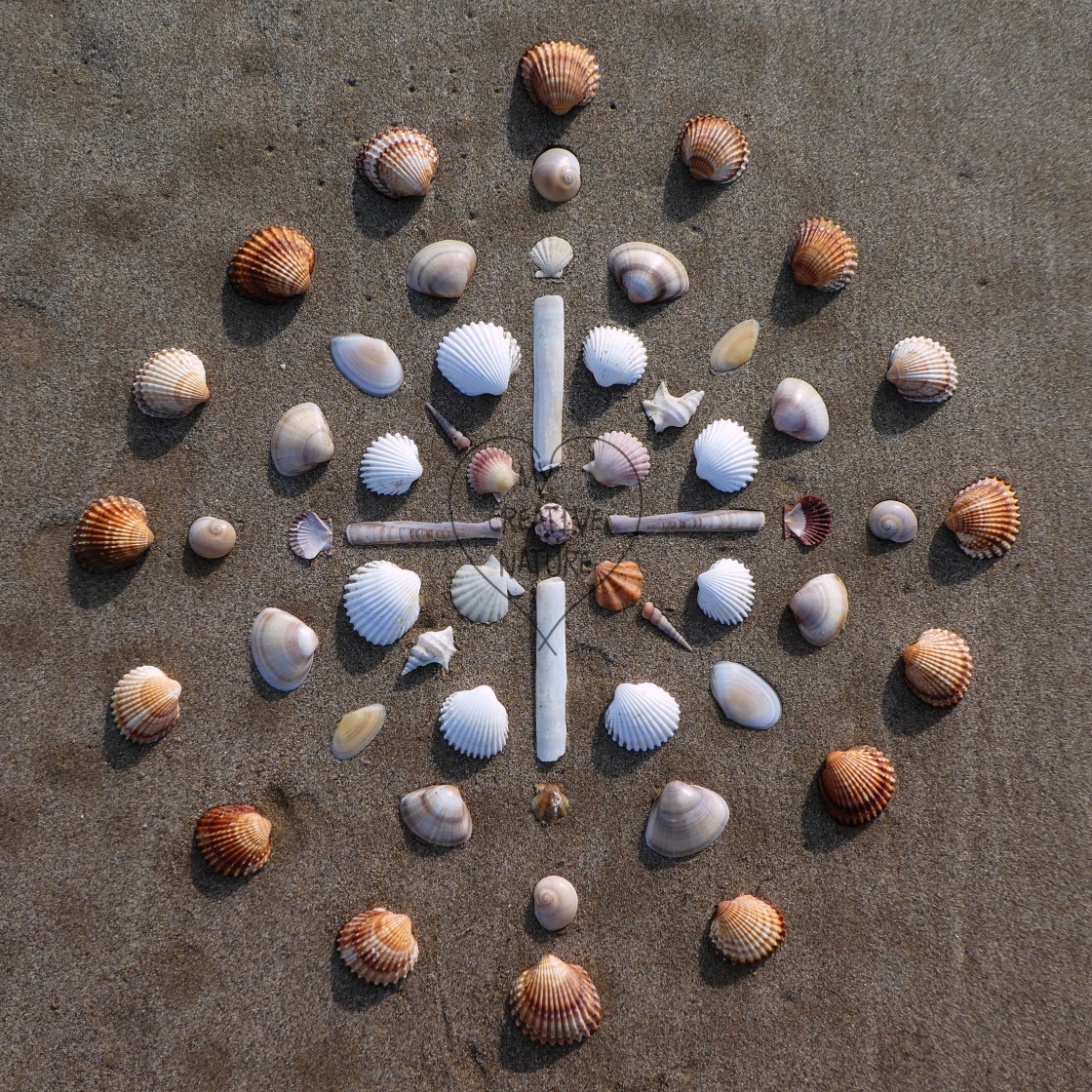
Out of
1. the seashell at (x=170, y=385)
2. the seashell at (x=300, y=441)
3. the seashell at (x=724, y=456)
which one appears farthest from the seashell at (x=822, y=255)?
the seashell at (x=170, y=385)

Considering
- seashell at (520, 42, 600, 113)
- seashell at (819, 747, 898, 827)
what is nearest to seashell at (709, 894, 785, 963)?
seashell at (819, 747, 898, 827)

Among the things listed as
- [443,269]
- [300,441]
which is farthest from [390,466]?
[443,269]

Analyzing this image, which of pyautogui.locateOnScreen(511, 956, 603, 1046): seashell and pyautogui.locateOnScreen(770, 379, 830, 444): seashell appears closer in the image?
pyautogui.locateOnScreen(511, 956, 603, 1046): seashell

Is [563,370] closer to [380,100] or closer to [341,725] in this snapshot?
[380,100]

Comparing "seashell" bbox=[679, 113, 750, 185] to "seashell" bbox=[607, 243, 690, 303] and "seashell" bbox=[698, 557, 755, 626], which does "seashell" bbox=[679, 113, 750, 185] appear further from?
→ "seashell" bbox=[698, 557, 755, 626]

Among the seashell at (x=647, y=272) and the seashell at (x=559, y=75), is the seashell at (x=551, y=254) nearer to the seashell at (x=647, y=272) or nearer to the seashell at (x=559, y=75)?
the seashell at (x=647, y=272)

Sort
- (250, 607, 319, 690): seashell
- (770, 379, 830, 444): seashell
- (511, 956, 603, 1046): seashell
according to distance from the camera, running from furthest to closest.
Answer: (770, 379, 830, 444): seashell < (250, 607, 319, 690): seashell < (511, 956, 603, 1046): seashell
